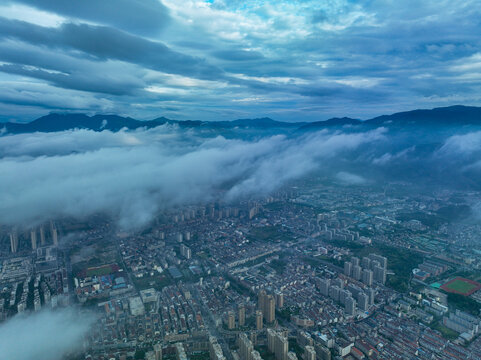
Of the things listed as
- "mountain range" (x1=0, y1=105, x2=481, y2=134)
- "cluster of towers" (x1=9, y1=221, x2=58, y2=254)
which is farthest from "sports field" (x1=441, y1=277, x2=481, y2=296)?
"mountain range" (x1=0, y1=105, x2=481, y2=134)

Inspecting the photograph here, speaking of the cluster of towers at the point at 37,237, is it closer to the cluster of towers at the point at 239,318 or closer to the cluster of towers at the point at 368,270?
the cluster of towers at the point at 239,318

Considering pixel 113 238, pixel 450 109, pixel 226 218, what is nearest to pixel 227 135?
pixel 226 218

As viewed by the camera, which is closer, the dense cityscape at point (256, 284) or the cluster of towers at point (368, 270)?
the dense cityscape at point (256, 284)

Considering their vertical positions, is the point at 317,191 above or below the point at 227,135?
below

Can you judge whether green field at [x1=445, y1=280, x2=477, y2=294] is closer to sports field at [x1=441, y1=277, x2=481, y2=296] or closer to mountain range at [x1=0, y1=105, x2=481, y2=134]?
sports field at [x1=441, y1=277, x2=481, y2=296]

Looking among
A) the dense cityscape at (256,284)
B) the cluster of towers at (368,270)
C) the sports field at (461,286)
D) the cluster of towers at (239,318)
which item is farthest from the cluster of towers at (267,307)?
the sports field at (461,286)

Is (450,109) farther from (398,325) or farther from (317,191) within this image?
(398,325)
